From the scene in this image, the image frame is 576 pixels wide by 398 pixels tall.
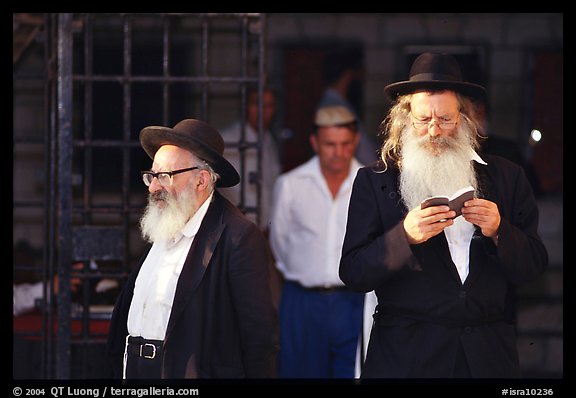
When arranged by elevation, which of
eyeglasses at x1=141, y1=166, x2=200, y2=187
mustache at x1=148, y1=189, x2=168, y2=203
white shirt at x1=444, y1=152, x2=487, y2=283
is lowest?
white shirt at x1=444, y1=152, x2=487, y2=283

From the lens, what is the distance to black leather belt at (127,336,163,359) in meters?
4.52

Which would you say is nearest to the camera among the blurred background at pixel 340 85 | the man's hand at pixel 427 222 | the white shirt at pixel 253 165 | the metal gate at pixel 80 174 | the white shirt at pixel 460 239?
the man's hand at pixel 427 222

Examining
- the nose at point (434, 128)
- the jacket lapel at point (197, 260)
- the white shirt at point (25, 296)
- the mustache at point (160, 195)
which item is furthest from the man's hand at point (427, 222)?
the white shirt at point (25, 296)

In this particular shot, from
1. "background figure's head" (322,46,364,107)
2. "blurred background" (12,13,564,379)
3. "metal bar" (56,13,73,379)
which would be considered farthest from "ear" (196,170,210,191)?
"background figure's head" (322,46,364,107)

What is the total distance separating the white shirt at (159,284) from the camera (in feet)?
14.9

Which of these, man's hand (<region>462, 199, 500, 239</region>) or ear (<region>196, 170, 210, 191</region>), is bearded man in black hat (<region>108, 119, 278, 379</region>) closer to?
ear (<region>196, 170, 210, 191</region>)

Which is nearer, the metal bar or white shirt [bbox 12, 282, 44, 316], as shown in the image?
the metal bar

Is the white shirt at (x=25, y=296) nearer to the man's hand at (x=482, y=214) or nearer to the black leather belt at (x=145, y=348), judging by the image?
the black leather belt at (x=145, y=348)

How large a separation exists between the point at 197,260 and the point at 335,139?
7.94 ft

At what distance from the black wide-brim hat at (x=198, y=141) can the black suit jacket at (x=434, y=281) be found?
2.12ft

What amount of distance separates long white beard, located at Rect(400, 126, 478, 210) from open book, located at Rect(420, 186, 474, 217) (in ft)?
0.83

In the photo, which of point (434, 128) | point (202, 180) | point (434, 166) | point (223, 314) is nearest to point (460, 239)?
point (434, 166)

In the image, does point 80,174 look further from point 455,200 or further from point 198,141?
point 455,200
